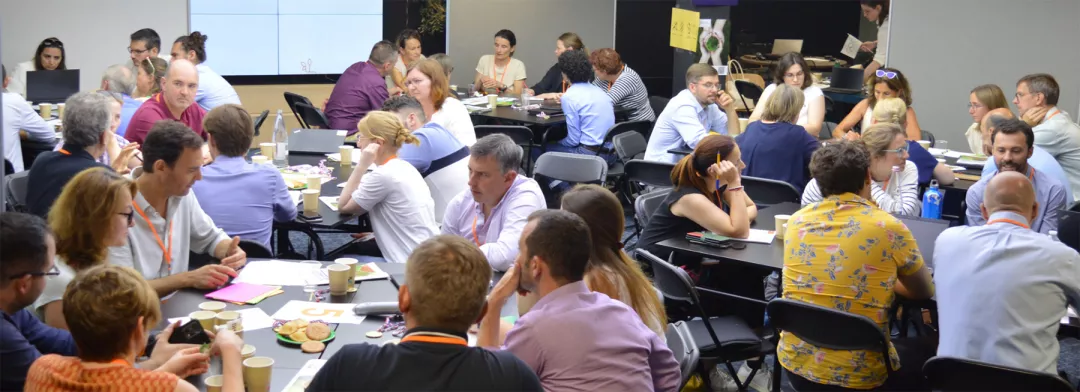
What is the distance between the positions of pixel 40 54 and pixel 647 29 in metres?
6.67

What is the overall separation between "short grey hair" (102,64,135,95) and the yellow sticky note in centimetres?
518

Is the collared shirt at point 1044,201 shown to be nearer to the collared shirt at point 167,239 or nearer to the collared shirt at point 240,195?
the collared shirt at point 240,195

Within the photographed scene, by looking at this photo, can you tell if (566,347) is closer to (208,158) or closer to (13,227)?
(13,227)

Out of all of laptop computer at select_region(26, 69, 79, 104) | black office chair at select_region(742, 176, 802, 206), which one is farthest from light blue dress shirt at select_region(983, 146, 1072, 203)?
laptop computer at select_region(26, 69, 79, 104)

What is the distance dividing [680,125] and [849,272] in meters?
3.40

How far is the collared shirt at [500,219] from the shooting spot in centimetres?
370

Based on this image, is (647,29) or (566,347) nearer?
(566,347)

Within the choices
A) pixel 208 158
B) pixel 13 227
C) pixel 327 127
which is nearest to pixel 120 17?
pixel 327 127

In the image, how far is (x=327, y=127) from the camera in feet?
25.8

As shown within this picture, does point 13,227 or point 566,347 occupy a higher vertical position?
point 13,227

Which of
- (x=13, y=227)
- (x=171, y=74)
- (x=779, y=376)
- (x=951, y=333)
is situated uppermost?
(x=171, y=74)

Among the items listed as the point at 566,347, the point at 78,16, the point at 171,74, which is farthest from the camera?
the point at 78,16

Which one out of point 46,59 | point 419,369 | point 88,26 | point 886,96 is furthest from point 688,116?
point 88,26

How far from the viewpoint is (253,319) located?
10.0ft
